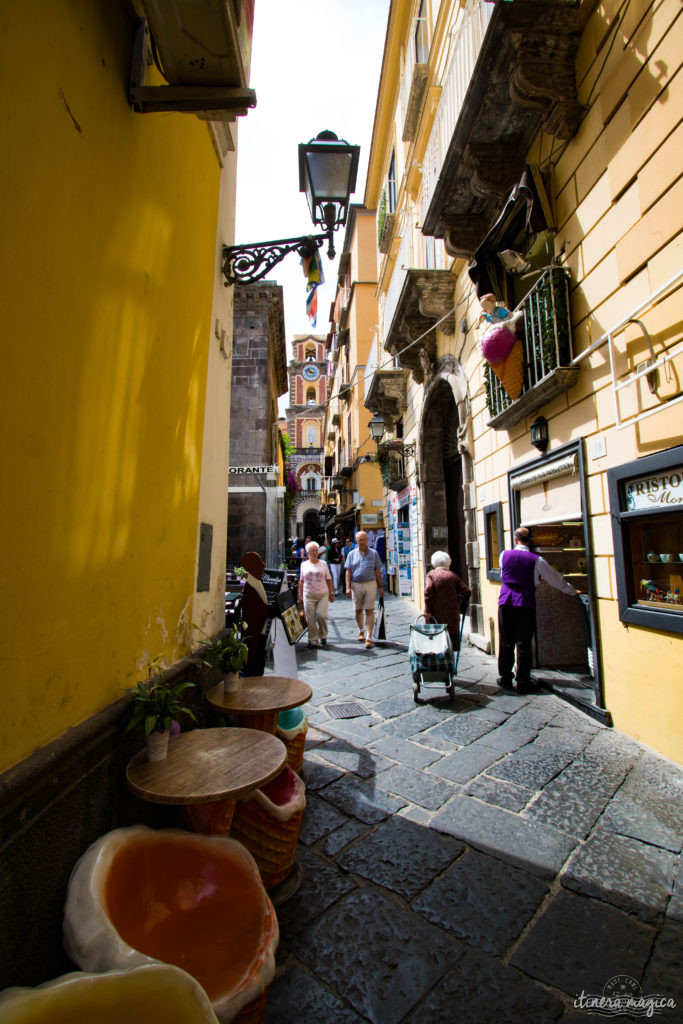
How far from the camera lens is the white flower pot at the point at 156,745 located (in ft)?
6.02

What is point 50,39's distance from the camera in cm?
145

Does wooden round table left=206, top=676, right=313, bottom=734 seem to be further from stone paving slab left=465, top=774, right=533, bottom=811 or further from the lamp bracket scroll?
the lamp bracket scroll

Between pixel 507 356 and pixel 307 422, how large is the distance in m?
45.1

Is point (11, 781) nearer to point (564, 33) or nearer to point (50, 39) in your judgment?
point (50, 39)

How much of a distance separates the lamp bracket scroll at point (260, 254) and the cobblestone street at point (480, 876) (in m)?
3.64

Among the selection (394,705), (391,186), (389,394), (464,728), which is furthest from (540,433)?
(391,186)

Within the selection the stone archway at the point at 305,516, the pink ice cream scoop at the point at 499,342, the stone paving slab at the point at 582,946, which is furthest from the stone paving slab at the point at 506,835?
the stone archway at the point at 305,516

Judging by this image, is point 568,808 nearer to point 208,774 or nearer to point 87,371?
point 208,774

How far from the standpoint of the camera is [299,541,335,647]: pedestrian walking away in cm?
673

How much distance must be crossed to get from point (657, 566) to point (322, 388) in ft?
159

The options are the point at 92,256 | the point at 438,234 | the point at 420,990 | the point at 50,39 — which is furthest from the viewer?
the point at 438,234

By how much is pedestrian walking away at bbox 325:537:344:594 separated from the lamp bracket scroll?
9.26m

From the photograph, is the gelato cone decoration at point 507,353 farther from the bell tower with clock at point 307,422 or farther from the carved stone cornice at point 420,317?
the bell tower with clock at point 307,422

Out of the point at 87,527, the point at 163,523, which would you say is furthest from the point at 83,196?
the point at 163,523
